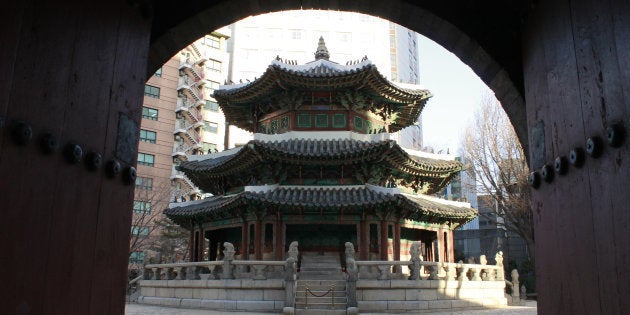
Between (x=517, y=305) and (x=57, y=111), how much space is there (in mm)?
22965

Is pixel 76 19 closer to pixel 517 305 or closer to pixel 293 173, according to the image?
pixel 293 173

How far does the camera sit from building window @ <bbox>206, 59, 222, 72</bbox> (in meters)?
58.7

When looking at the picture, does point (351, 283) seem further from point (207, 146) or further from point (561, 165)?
point (207, 146)

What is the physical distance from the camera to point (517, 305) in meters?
22.6

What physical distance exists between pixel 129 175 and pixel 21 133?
3.63ft

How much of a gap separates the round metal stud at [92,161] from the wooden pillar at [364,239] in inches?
711

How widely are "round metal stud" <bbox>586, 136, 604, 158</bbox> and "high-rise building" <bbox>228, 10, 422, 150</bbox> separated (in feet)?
213

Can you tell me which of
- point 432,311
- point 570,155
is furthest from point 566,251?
point 432,311

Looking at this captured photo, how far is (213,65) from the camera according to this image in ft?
194

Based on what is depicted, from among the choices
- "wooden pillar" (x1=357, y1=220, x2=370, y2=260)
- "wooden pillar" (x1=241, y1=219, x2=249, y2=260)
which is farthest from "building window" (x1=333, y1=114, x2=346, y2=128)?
"wooden pillar" (x1=241, y1=219, x2=249, y2=260)

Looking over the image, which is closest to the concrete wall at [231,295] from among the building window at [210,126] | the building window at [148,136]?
the building window at [148,136]

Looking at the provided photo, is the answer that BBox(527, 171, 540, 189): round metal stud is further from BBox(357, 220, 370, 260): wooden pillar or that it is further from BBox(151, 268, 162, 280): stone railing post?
BBox(151, 268, 162, 280): stone railing post

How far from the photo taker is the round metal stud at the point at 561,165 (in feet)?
11.4

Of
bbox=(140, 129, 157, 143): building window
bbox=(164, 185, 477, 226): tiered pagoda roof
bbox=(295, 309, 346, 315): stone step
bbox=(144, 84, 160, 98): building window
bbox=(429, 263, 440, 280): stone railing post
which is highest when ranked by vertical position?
bbox=(144, 84, 160, 98): building window
